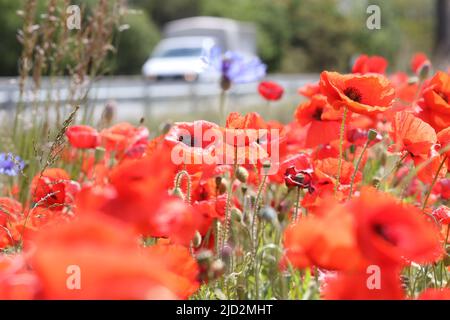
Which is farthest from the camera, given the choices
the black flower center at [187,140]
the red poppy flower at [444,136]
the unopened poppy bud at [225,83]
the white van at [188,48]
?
the white van at [188,48]

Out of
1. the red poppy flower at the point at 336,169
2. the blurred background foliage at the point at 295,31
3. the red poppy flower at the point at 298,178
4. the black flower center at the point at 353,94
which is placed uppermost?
the black flower center at the point at 353,94

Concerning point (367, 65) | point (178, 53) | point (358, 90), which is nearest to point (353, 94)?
point (358, 90)

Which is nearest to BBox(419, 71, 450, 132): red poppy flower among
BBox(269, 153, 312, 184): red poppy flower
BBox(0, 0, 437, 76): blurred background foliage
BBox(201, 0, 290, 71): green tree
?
BBox(269, 153, 312, 184): red poppy flower

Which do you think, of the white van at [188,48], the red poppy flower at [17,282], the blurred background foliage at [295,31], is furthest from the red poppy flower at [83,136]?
the blurred background foliage at [295,31]

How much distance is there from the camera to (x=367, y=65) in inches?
120

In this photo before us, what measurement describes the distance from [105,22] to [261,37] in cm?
3507

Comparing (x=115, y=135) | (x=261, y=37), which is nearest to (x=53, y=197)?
(x=115, y=135)

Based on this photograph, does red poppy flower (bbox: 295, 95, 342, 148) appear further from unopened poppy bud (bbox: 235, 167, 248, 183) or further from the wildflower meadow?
unopened poppy bud (bbox: 235, 167, 248, 183)

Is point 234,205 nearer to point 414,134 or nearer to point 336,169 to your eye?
point 336,169

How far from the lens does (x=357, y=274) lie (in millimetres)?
897

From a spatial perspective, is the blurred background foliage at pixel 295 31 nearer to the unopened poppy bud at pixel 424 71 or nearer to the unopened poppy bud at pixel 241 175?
the unopened poppy bud at pixel 424 71

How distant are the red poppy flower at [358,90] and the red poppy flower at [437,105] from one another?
0.16 meters

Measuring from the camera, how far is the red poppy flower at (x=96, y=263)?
27.9 inches

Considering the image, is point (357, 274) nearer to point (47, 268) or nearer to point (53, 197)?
point (47, 268)
